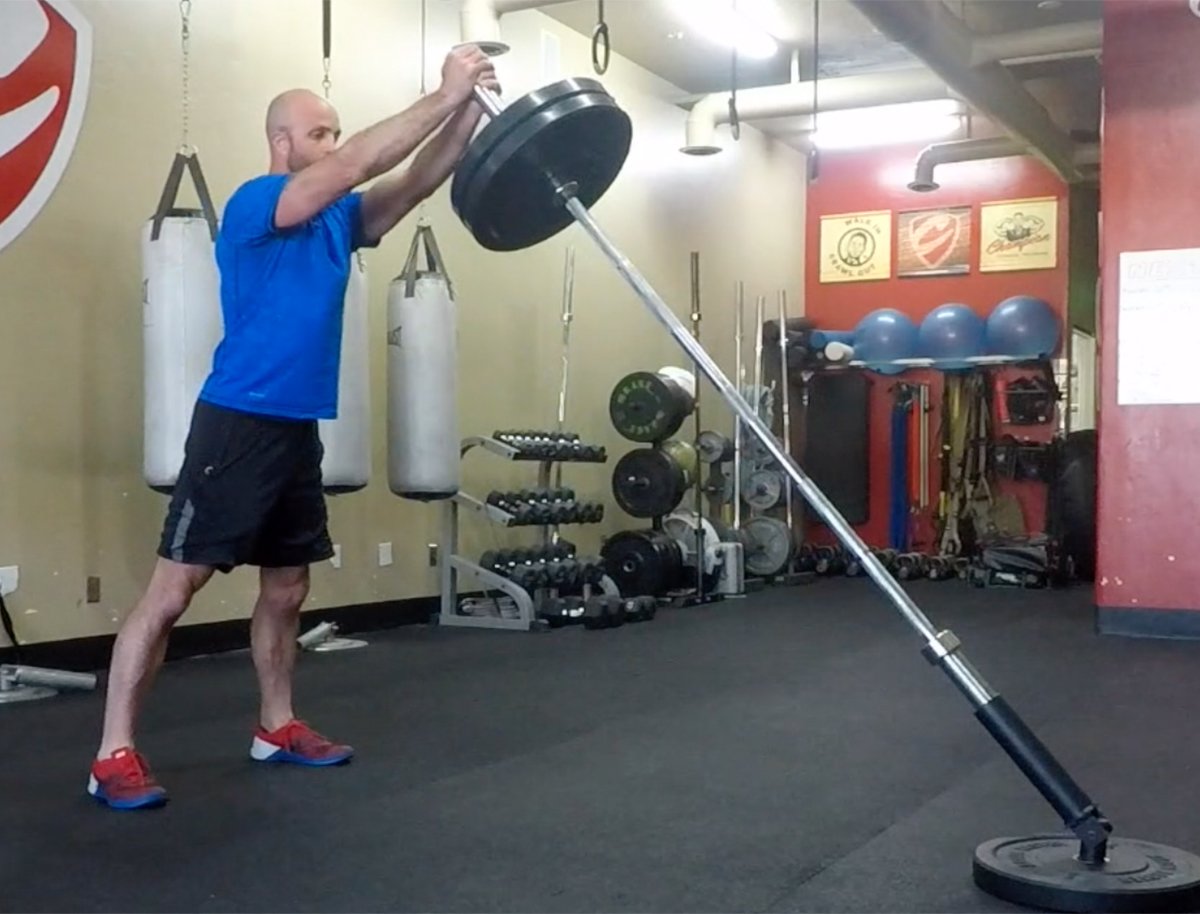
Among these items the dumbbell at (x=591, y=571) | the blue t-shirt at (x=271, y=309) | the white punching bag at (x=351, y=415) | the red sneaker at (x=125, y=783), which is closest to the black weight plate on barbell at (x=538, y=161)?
the blue t-shirt at (x=271, y=309)

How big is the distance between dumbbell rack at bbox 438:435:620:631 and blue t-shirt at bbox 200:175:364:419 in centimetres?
280

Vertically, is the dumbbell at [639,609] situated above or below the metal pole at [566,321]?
below

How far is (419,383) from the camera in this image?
4.92 meters

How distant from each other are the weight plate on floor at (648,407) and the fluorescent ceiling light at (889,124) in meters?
2.15

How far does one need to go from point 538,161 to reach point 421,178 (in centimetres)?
44

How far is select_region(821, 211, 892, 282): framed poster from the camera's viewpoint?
366 inches

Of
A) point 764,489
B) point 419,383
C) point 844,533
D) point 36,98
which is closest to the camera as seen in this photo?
point 844,533

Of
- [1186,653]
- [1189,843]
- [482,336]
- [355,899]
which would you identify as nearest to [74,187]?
[482,336]

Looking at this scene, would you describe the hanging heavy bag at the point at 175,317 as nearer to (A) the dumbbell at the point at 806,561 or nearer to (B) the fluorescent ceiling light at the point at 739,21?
(B) the fluorescent ceiling light at the point at 739,21

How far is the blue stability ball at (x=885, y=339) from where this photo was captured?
852 cm

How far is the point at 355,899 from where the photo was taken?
74.8 inches

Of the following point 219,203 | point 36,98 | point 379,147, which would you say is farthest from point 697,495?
point 379,147

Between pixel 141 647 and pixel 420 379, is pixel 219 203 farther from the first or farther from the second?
pixel 141 647

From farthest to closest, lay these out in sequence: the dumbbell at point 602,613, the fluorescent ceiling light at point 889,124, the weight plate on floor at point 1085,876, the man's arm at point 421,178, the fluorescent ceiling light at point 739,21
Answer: the fluorescent ceiling light at point 889,124
the fluorescent ceiling light at point 739,21
the dumbbell at point 602,613
the man's arm at point 421,178
the weight plate on floor at point 1085,876
